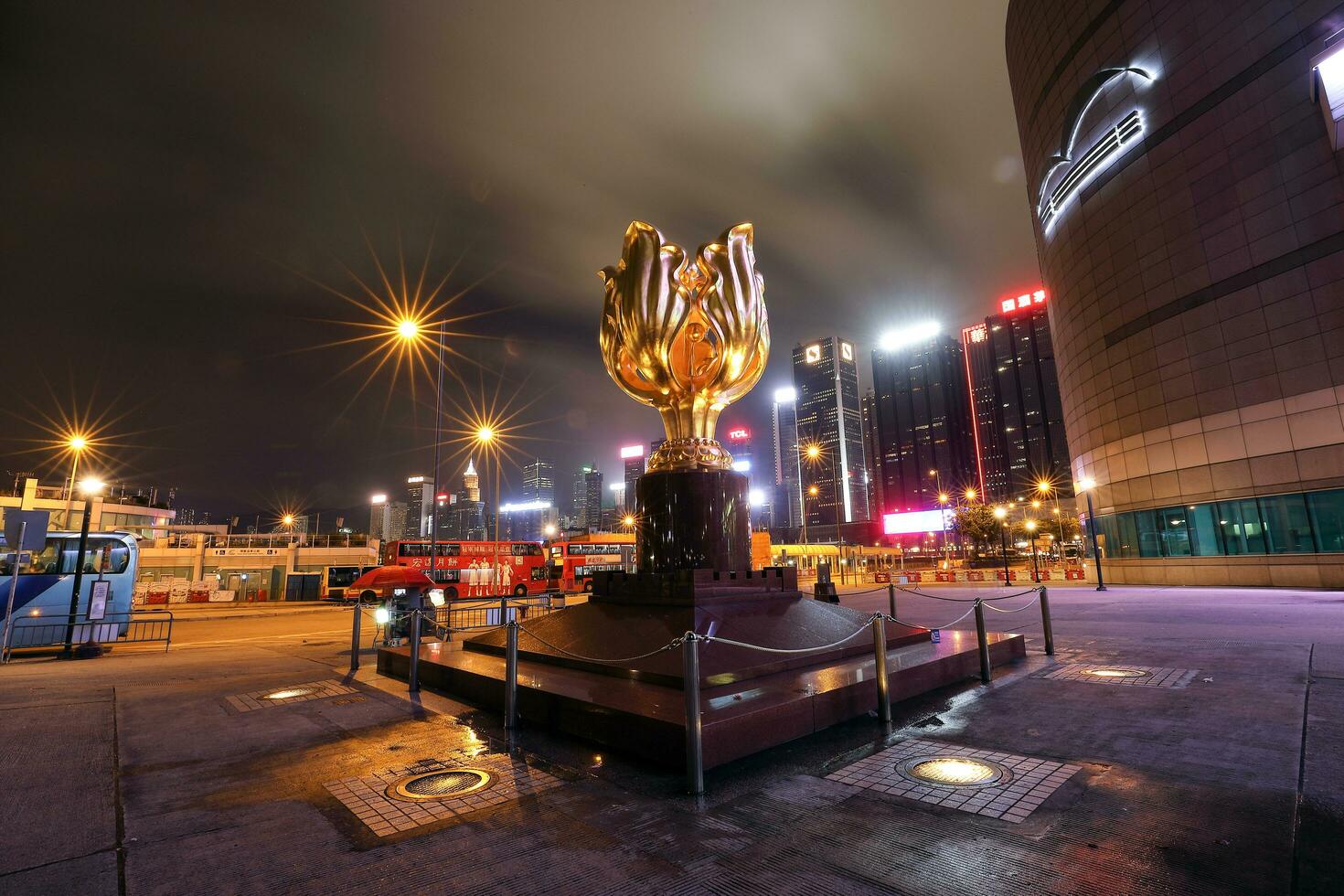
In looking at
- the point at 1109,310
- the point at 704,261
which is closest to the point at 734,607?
the point at 704,261

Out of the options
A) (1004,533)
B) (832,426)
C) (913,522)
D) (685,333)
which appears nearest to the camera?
(685,333)

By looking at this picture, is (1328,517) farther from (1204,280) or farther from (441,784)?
(441,784)

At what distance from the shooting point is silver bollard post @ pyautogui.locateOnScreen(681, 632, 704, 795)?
13.8 feet

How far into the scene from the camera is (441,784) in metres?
4.37

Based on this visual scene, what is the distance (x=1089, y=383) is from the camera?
33.0m

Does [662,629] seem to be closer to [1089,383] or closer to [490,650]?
[490,650]

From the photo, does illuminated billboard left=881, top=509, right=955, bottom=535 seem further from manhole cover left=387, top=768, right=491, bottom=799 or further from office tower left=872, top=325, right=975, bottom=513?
office tower left=872, top=325, right=975, bottom=513

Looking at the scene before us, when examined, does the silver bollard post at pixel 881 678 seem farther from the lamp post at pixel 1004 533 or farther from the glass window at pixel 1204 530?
the lamp post at pixel 1004 533

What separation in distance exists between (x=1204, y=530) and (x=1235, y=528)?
128cm

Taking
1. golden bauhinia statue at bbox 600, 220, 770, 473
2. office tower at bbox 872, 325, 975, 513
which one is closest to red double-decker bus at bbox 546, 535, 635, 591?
golden bauhinia statue at bbox 600, 220, 770, 473

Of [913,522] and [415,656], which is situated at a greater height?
[913,522]

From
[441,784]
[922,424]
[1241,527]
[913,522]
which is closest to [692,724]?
[441,784]

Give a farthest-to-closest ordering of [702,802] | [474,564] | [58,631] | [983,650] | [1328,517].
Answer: [474,564] → [1328,517] → [58,631] → [983,650] → [702,802]

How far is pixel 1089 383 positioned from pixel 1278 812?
3591 centimetres
